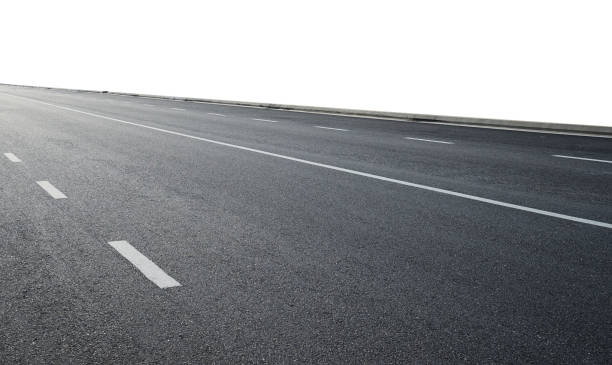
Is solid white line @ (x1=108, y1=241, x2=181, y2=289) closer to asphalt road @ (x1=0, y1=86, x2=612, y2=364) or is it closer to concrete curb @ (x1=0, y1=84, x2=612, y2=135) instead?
asphalt road @ (x1=0, y1=86, x2=612, y2=364)

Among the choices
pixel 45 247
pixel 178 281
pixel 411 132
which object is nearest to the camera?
pixel 178 281

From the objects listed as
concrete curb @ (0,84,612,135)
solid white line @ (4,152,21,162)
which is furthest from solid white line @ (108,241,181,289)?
concrete curb @ (0,84,612,135)

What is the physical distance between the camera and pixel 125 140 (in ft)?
44.4

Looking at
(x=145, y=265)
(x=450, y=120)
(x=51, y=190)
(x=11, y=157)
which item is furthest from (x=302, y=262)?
(x=450, y=120)

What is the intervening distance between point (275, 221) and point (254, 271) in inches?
63.7

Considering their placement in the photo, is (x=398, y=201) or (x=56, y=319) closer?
(x=56, y=319)

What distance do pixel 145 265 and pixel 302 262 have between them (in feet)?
3.90

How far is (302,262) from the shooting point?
4746 mm

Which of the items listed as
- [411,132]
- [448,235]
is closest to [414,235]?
[448,235]

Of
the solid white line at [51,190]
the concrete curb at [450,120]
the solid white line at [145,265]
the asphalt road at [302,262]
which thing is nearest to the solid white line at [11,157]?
the asphalt road at [302,262]

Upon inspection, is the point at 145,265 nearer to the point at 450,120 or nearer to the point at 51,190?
the point at 51,190

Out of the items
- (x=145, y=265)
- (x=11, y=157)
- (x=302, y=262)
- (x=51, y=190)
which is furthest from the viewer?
(x=11, y=157)

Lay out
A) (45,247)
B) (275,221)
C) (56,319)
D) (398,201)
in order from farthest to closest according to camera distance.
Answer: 1. (398,201)
2. (275,221)
3. (45,247)
4. (56,319)

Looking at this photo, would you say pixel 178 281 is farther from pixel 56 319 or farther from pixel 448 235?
pixel 448 235
